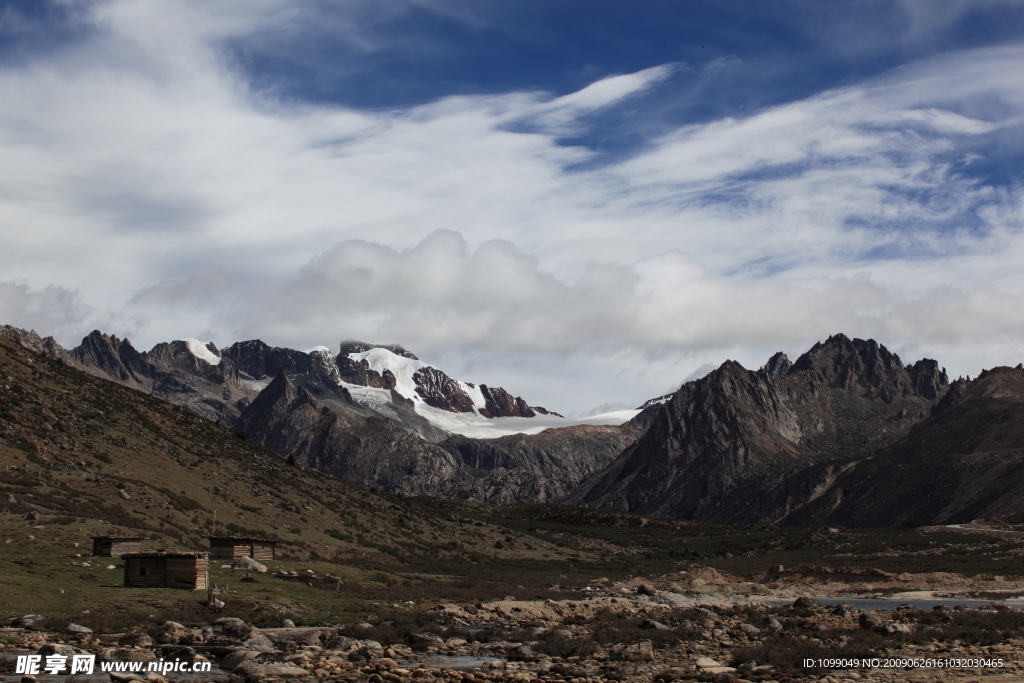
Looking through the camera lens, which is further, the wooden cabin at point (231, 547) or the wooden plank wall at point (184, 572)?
the wooden cabin at point (231, 547)

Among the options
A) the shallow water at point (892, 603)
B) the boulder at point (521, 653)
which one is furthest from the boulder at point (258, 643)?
the shallow water at point (892, 603)

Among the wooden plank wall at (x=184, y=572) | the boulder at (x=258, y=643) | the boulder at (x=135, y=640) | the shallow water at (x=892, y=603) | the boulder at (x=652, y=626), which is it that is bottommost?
the shallow water at (x=892, y=603)

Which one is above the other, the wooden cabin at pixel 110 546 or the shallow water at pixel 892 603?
the wooden cabin at pixel 110 546

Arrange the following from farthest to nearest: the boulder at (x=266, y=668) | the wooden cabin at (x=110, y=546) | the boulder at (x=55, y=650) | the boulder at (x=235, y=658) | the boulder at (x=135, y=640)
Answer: the wooden cabin at (x=110, y=546)
the boulder at (x=135, y=640)
the boulder at (x=235, y=658)
the boulder at (x=55, y=650)
the boulder at (x=266, y=668)

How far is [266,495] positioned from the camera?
3716 inches

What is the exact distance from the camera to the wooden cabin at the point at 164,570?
1847 inches

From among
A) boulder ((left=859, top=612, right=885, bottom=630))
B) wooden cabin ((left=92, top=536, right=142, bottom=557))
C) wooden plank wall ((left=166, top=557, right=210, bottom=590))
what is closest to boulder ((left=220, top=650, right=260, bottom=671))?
wooden plank wall ((left=166, top=557, right=210, bottom=590))

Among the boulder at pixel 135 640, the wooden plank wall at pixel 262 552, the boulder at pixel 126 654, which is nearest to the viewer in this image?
the boulder at pixel 126 654

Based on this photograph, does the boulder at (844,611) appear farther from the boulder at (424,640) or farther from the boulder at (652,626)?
the boulder at (424,640)

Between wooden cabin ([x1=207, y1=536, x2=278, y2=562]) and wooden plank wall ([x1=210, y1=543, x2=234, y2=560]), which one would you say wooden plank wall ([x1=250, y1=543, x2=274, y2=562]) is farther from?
wooden plank wall ([x1=210, y1=543, x2=234, y2=560])

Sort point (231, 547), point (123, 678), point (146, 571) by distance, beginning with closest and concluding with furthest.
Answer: point (123, 678)
point (146, 571)
point (231, 547)

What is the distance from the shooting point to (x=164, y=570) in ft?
155

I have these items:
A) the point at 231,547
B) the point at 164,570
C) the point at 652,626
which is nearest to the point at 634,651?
the point at 652,626

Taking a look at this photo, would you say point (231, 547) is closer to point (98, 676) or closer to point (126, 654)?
point (126, 654)
